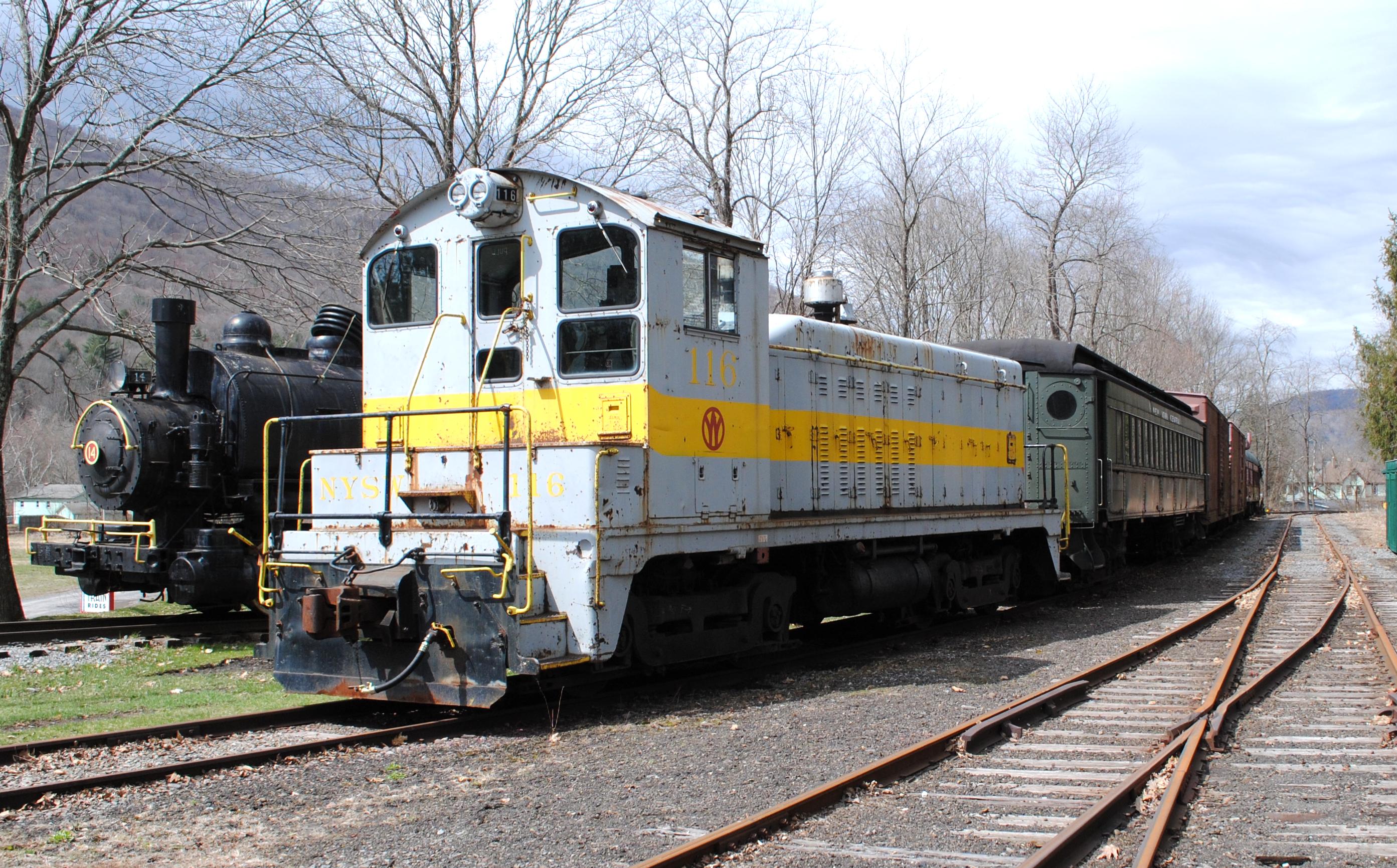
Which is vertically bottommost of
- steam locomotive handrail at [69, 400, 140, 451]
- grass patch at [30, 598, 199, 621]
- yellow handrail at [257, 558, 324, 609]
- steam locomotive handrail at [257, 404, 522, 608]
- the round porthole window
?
grass patch at [30, 598, 199, 621]

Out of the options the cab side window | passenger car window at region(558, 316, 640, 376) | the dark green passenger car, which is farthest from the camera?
the dark green passenger car

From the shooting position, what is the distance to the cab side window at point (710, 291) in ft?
25.8

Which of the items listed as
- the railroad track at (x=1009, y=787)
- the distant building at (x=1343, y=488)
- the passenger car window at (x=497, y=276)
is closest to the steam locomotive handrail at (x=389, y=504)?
the passenger car window at (x=497, y=276)

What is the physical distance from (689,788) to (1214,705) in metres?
4.19

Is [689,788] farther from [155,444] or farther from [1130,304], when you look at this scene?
[1130,304]

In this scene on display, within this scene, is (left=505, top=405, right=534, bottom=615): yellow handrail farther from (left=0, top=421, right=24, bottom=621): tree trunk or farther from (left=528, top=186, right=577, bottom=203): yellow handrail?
(left=0, top=421, right=24, bottom=621): tree trunk

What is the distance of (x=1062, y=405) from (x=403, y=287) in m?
11.3

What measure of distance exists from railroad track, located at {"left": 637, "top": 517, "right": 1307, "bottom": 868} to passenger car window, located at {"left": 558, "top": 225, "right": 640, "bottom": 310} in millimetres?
3562

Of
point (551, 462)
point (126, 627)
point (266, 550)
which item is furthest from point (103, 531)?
point (551, 462)

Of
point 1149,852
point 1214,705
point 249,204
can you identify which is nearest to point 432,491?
point 1149,852

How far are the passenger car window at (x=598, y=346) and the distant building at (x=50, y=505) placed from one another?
54.5 metres

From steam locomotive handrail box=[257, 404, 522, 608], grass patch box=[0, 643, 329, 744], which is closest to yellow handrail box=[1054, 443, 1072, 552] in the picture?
steam locomotive handrail box=[257, 404, 522, 608]

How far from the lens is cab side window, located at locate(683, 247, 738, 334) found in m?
7.88

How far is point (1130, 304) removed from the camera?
45.6 meters
